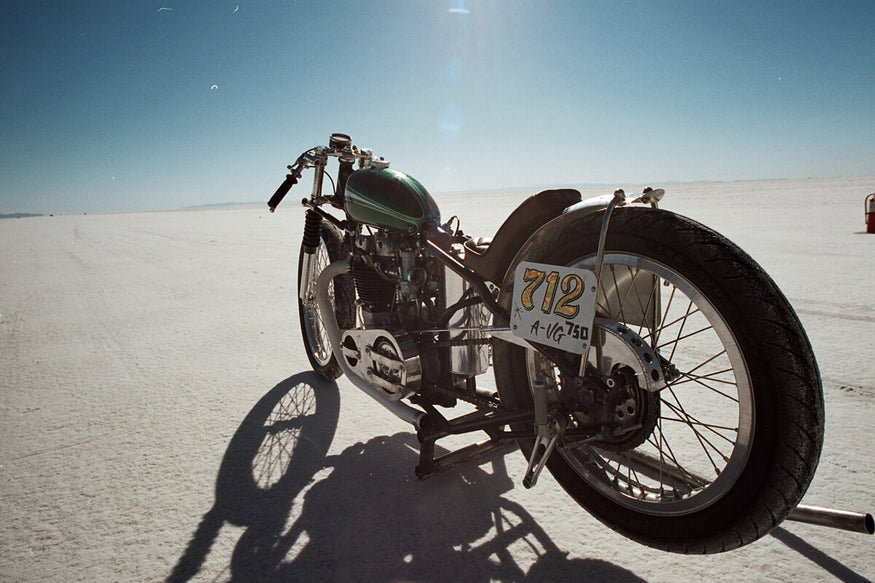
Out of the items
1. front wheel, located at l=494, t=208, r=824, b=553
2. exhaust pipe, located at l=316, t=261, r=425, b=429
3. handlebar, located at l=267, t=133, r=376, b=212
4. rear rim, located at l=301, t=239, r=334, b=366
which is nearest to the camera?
front wheel, located at l=494, t=208, r=824, b=553

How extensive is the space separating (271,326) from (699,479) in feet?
13.1

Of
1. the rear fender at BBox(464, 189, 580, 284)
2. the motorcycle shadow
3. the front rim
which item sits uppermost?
the rear fender at BBox(464, 189, 580, 284)

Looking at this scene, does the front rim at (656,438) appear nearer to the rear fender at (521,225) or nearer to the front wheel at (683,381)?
the front wheel at (683,381)

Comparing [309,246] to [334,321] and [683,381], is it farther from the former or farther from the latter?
[683,381]

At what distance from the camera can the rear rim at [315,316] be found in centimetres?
325

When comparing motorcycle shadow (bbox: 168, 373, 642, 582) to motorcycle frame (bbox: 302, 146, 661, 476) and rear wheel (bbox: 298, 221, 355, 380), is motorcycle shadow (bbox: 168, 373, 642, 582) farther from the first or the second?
rear wheel (bbox: 298, 221, 355, 380)

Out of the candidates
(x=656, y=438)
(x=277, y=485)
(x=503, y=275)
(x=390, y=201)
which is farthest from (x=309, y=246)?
(x=656, y=438)

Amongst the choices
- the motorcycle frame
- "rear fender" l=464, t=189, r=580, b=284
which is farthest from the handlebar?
"rear fender" l=464, t=189, r=580, b=284

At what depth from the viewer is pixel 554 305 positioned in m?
1.58

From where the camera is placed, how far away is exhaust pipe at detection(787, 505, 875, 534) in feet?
4.61

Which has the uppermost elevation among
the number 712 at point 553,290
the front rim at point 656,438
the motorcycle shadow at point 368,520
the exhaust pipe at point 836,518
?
the number 712 at point 553,290

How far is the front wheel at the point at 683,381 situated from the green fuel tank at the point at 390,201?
671 mm

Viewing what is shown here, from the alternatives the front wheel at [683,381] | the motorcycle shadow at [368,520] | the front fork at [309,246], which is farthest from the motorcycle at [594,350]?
the front fork at [309,246]

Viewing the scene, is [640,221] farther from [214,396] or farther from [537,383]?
[214,396]
